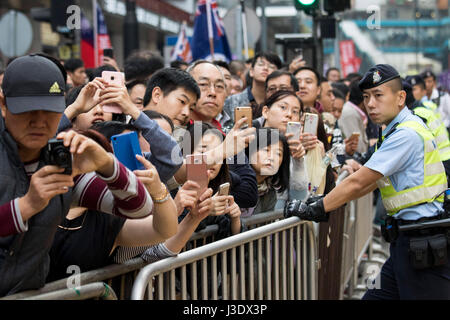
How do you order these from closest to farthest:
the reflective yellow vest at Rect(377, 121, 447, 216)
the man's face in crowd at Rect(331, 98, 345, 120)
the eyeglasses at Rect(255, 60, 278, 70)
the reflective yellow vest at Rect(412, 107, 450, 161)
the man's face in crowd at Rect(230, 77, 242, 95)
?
the reflective yellow vest at Rect(377, 121, 447, 216) < the reflective yellow vest at Rect(412, 107, 450, 161) < the eyeglasses at Rect(255, 60, 278, 70) < the man's face in crowd at Rect(230, 77, 242, 95) < the man's face in crowd at Rect(331, 98, 345, 120)

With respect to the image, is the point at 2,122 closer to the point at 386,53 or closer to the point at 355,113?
the point at 355,113

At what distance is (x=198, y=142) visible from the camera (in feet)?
13.6

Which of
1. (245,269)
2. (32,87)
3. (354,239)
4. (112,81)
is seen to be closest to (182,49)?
(354,239)

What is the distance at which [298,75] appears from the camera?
7.72m

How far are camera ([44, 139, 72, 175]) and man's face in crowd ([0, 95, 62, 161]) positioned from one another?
170 mm

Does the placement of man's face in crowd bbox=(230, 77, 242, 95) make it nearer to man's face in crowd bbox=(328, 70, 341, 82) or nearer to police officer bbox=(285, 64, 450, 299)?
police officer bbox=(285, 64, 450, 299)

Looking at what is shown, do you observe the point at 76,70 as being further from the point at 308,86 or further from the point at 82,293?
the point at 82,293

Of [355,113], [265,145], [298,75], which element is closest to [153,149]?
[265,145]

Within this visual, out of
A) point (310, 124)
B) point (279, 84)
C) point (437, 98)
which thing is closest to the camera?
point (310, 124)

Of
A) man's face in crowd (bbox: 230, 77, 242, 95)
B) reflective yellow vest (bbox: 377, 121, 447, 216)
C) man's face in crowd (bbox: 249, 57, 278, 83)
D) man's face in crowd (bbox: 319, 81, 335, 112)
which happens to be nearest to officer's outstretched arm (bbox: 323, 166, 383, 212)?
reflective yellow vest (bbox: 377, 121, 447, 216)

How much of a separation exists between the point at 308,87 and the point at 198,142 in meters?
3.61

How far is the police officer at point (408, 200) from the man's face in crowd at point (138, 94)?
1.49m

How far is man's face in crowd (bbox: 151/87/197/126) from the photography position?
4.49 m
